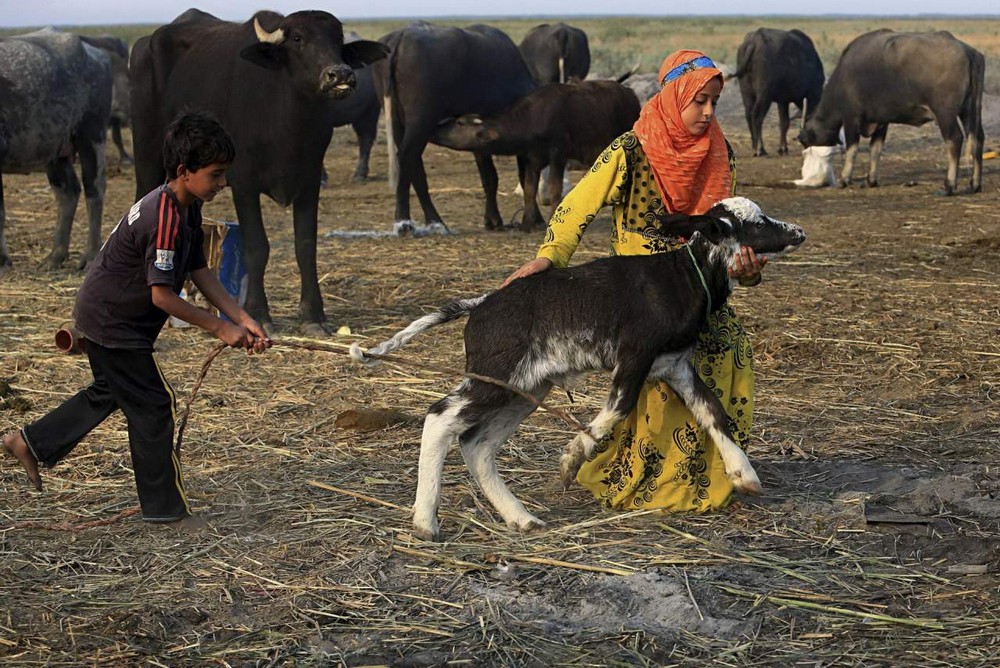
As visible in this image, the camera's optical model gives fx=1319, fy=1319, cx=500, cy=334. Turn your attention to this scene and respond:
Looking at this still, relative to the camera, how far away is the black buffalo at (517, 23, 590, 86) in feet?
73.2

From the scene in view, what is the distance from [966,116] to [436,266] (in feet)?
27.2

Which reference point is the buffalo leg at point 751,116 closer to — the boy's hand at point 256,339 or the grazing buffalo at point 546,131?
the grazing buffalo at point 546,131

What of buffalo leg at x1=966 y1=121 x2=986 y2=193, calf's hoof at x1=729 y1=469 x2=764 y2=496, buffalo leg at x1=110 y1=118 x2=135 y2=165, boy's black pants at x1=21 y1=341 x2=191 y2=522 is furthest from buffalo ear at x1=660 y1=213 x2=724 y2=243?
buffalo leg at x1=110 y1=118 x2=135 y2=165

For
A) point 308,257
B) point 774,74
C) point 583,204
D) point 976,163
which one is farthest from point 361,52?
point 774,74

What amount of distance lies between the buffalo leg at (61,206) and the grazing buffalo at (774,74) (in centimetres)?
1240

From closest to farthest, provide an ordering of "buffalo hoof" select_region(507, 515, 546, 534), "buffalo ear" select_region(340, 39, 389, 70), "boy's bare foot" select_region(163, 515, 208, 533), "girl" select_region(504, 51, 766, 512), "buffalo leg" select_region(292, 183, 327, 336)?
"buffalo hoof" select_region(507, 515, 546, 534) < "boy's bare foot" select_region(163, 515, 208, 533) < "girl" select_region(504, 51, 766, 512) < "buffalo leg" select_region(292, 183, 327, 336) < "buffalo ear" select_region(340, 39, 389, 70)

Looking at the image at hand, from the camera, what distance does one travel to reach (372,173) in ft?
59.7

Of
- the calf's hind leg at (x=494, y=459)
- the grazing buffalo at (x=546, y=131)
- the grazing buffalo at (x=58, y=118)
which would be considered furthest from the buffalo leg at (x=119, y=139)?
the calf's hind leg at (x=494, y=459)

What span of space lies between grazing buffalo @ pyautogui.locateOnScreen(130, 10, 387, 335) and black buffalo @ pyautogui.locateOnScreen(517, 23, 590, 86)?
13948mm

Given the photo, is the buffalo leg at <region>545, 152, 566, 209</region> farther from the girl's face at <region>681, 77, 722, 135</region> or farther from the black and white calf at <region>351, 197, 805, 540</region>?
the black and white calf at <region>351, 197, 805, 540</region>

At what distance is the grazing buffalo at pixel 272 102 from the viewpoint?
8.18 m

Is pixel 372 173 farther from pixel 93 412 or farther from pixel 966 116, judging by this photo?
pixel 93 412

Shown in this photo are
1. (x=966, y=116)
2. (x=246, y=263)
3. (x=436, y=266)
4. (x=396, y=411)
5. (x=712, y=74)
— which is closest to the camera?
(x=712, y=74)

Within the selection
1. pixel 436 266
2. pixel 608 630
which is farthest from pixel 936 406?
pixel 436 266
